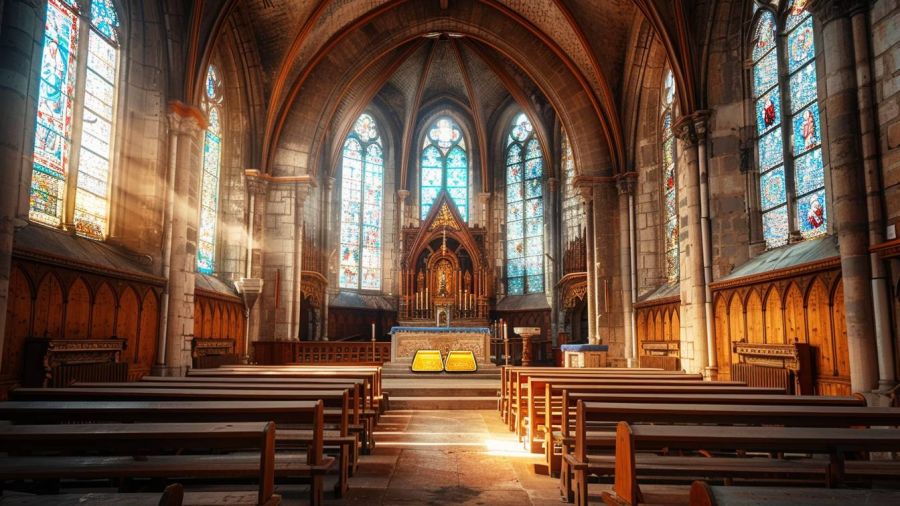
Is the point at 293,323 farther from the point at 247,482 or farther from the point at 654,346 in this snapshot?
the point at 247,482

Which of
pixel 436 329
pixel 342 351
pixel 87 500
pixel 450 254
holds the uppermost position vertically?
pixel 450 254

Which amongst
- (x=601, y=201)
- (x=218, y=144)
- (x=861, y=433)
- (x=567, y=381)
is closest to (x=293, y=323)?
(x=218, y=144)

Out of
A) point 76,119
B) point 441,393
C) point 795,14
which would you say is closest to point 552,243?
point 441,393

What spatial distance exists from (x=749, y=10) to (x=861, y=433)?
38.5 ft

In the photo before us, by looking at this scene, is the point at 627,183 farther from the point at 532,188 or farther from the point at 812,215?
the point at 532,188

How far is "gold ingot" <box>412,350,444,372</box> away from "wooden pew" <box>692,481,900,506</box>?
13.1 m

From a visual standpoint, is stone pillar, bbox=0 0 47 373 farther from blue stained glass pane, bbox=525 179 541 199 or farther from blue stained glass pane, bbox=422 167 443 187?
blue stained glass pane, bbox=422 167 443 187

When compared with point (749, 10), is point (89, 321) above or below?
below

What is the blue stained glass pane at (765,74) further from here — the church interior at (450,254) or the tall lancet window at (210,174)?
the tall lancet window at (210,174)

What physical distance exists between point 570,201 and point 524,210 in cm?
329

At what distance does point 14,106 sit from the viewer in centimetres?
757

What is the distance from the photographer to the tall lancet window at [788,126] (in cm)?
1095

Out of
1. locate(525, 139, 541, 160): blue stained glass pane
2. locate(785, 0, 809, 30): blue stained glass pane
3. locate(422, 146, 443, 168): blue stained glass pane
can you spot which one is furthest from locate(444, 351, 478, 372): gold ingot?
locate(422, 146, 443, 168): blue stained glass pane

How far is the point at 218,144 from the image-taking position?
57.9ft
